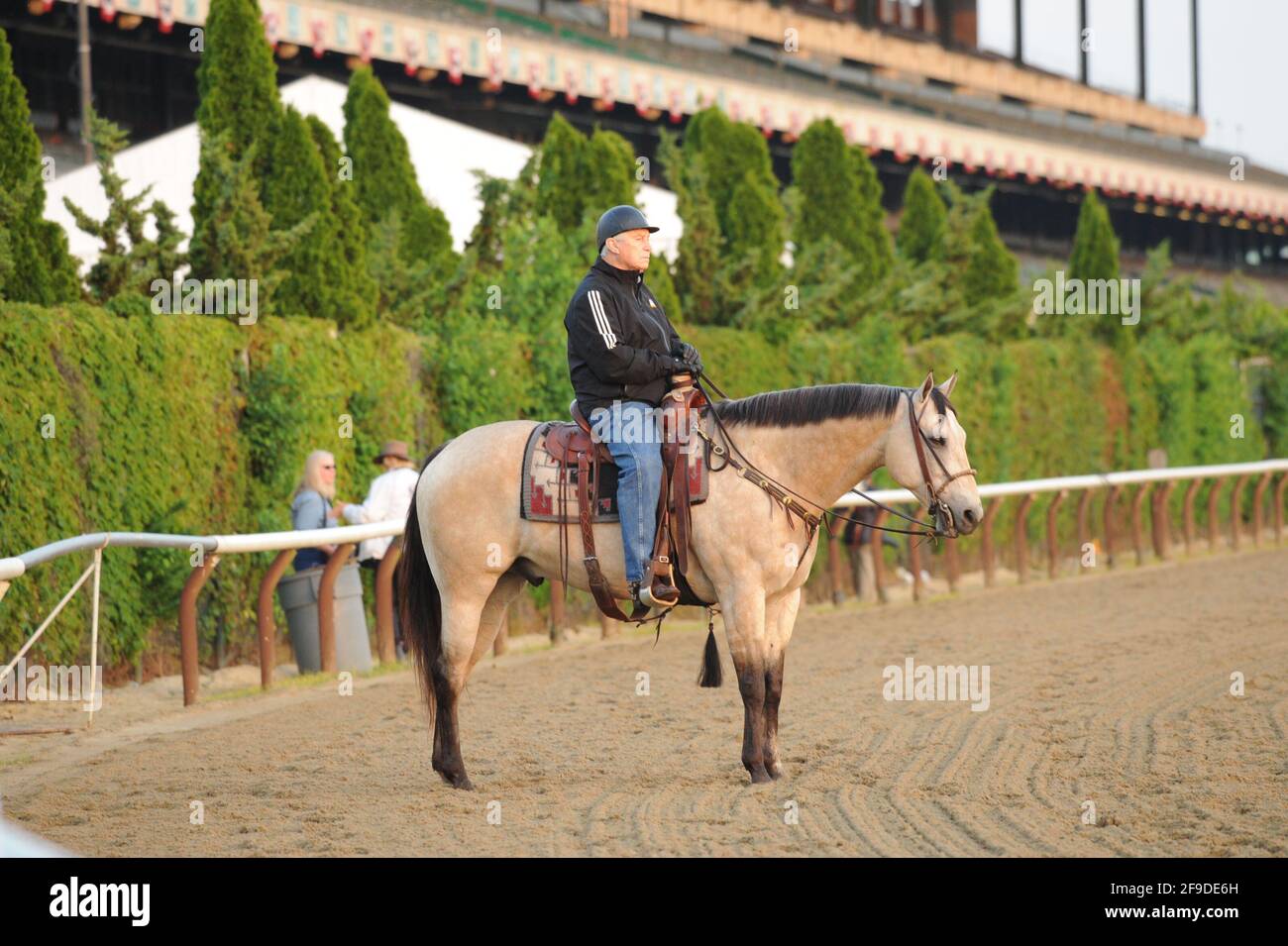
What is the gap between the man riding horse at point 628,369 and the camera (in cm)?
730

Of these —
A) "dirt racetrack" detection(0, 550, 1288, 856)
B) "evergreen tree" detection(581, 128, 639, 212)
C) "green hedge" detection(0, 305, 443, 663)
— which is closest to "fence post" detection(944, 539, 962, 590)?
"dirt racetrack" detection(0, 550, 1288, 856)

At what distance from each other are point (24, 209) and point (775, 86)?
83.9ft

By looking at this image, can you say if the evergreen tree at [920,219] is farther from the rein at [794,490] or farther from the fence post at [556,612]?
the rein at [794,490]

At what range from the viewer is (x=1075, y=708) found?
923 centimetres

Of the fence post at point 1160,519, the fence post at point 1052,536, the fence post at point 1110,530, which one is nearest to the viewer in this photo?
the fence post at point 1052,536

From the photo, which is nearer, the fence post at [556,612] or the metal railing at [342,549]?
the metal railing at [342,549]

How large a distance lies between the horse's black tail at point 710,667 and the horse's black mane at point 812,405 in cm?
93

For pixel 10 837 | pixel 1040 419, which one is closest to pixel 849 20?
pixel 1040 419

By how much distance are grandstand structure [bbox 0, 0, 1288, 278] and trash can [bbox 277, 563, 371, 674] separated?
25.9 feet

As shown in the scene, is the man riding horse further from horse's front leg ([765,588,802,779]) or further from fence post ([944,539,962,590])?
fence post ([944,539,962,590])

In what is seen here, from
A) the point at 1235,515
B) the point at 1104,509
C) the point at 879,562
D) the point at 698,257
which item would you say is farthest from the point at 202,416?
the point at 1235,515

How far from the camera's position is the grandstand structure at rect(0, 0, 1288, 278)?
1011 inches

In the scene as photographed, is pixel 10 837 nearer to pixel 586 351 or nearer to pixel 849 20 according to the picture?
pixel 586 351

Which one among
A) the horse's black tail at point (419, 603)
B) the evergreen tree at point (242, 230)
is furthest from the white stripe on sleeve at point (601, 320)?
the evergreen tree at point (242, 230)
